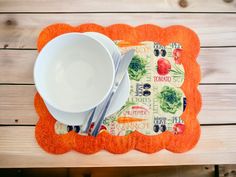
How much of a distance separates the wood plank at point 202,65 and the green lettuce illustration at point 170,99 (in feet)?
0.22

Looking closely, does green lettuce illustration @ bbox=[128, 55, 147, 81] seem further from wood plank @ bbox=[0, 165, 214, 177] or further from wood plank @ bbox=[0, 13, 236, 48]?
wood plank @ bbox=[0, 165, 214, 177]

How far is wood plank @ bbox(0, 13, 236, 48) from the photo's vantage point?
0.66 metres

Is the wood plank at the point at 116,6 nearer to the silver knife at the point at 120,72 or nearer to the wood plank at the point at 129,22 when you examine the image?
the wood plank at the point at 129,22

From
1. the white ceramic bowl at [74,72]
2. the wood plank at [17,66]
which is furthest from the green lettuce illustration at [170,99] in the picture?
the wood plank at [17,66]

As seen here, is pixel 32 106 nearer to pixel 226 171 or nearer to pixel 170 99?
pixel 170 99

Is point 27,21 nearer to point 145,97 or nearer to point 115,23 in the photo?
point 115,23

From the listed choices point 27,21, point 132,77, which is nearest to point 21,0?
point 27,21

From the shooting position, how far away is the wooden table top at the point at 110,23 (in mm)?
593

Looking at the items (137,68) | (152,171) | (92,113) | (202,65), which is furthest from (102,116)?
(152,171)

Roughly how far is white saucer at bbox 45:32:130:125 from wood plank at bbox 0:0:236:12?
10 cm

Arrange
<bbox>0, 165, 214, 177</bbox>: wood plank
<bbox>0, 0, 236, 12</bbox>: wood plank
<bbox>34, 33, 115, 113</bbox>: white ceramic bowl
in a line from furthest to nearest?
<bbox>0, 165, 214, 177</bbox>: wood plank
<bbox>0, 0, 236, 12</bbox>: wood plank
<bbox>34, 33, 115, 113</bbox>: white ceramic bowl

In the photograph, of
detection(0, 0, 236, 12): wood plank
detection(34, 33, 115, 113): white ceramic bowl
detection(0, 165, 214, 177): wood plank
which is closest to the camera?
detection(34, 33, 115, 113): white ceramic bowl

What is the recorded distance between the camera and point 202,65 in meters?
0.65

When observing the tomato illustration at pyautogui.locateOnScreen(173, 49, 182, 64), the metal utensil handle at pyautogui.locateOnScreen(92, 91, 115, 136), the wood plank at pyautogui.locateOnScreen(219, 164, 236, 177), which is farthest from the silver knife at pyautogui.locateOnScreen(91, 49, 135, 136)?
the wood plank at pyautogui.locateOnScreen(219, 164, 236, 177)
